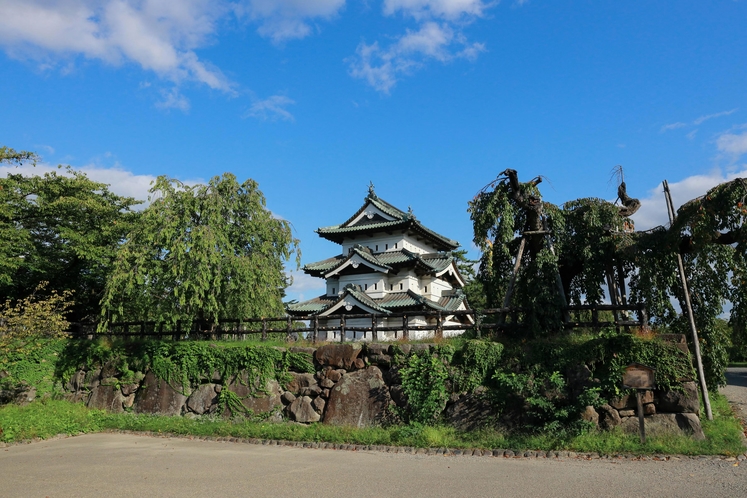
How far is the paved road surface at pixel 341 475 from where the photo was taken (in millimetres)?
7957

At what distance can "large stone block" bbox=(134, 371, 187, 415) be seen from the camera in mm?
15664

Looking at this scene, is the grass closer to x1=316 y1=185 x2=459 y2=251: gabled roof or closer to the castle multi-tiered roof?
the castle multi-tiered roof

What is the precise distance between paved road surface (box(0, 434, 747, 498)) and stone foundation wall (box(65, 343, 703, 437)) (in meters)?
1.69

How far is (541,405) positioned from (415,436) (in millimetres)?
2976

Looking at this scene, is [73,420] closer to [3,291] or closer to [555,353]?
[3,291]

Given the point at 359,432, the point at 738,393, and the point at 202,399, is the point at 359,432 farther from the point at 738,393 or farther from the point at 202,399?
the point at 738,393

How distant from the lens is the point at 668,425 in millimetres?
10859

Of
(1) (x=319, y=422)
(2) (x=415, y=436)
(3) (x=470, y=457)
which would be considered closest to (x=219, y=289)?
(1) (x=319, y=422)

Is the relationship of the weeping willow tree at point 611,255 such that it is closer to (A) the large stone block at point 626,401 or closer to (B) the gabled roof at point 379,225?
(A) the large stone block at point 626,401

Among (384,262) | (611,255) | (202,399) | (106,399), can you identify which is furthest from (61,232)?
(611,255)

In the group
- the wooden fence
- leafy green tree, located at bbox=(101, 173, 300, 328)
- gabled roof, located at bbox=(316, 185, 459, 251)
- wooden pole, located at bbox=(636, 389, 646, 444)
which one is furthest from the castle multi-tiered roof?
wooden pole, located at bbox=(636, 389, 646, 444)

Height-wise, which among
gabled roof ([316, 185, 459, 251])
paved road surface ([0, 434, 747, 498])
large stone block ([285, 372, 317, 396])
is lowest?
paved road surface ([0, 434, 747, 498])

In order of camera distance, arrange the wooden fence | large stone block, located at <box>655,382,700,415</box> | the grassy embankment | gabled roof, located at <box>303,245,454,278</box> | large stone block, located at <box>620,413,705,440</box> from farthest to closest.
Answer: gabled roof, located at <box>303,245,454,278</box>, the wooden fence, large stone block, located at <box>655,382,700,415</box>, large stone block, located at <box>620,413,705,440</box>, the grassy embankment

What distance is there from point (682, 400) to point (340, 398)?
8.25 m
